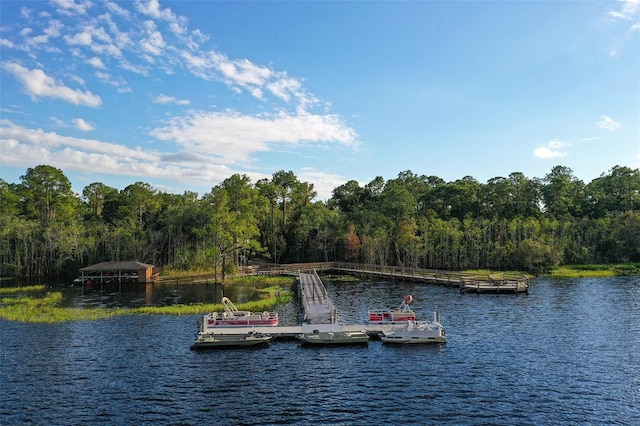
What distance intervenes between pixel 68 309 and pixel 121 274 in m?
25.5

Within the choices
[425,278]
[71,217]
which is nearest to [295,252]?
[425,278]

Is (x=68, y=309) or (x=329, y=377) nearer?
(x=329, y=377)

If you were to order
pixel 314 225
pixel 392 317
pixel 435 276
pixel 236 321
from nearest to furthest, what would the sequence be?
pixel 236 321
pixel 392 317
pixel 435 276
pixel 314 225

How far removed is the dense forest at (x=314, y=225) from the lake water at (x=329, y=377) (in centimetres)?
3829

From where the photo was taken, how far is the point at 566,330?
34.8 m

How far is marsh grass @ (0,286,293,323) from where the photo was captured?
133ft

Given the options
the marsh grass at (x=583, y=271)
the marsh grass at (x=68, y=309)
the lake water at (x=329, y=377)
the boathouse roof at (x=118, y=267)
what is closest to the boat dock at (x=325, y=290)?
the lake water at (x=329, y=377)

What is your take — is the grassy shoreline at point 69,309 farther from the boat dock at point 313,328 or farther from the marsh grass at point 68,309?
the boat dock at point 313,328

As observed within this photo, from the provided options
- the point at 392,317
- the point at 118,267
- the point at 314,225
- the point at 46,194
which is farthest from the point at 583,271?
the point at 46,194

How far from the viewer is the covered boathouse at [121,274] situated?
66.9 m

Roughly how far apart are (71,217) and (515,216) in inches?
3891

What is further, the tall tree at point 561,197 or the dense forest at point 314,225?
the tall tree at point 561,197

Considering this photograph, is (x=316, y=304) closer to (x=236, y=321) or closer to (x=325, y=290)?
(x=325, y=290)

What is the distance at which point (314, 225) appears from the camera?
10025cm
